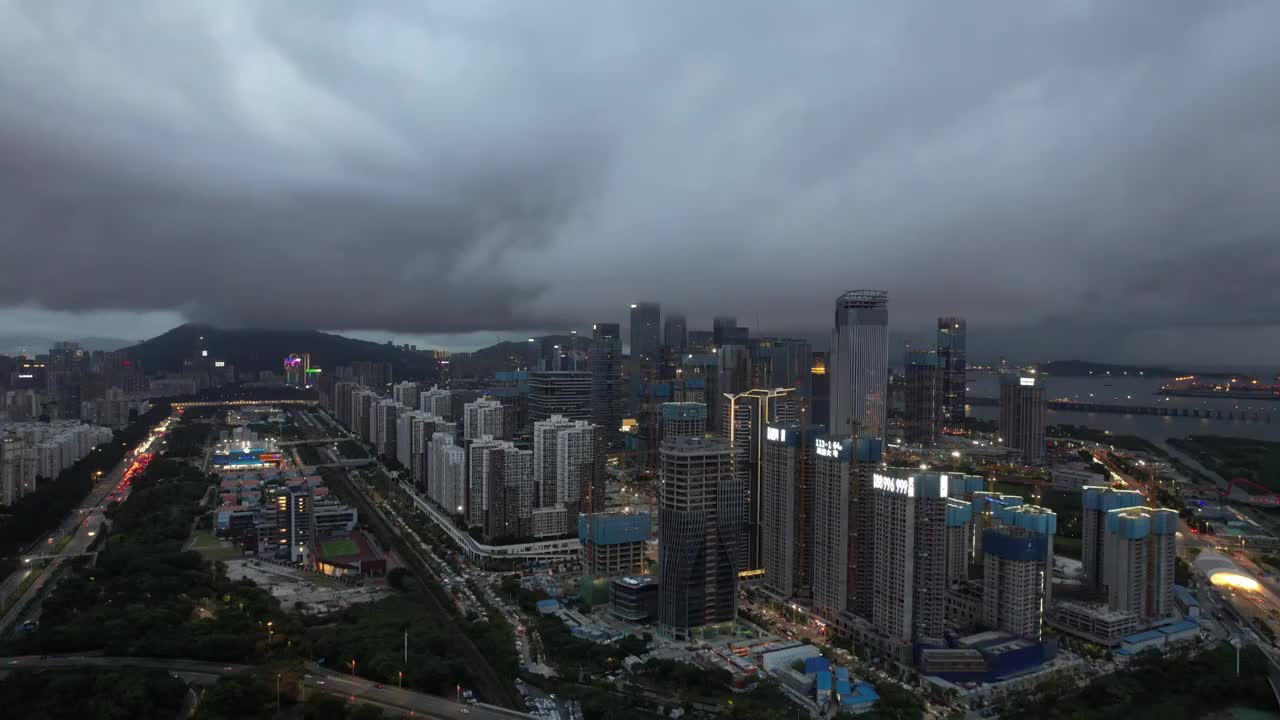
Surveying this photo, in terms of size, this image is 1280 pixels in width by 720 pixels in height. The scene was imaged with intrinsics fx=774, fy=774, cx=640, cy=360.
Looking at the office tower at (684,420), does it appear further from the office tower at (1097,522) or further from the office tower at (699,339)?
the office tower at (699,339)

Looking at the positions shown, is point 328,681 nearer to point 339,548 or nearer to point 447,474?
point 339,548

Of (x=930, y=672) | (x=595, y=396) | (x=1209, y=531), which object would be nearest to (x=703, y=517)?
(x=930, y=672)

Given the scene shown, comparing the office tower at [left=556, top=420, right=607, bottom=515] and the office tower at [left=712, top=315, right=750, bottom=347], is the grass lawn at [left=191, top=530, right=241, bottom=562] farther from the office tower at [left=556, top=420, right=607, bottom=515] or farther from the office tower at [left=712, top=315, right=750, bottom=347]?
the office tower at [left=712, top=315, right=750, bottom=347]

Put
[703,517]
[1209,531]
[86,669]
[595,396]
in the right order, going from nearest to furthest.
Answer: [86,669], [703,517], [1209,531], [595,396]

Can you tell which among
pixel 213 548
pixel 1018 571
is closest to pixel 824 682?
pixel 1018 571

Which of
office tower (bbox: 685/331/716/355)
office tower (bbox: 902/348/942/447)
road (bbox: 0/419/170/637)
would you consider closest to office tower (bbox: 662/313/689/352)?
office tower (bbox: 685/331/716/355)

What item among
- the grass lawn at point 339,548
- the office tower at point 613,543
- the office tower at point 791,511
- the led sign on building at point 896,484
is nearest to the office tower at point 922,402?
the office tower at point 791,511

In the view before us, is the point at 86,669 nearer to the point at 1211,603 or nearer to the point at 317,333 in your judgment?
the point at 1211,603
